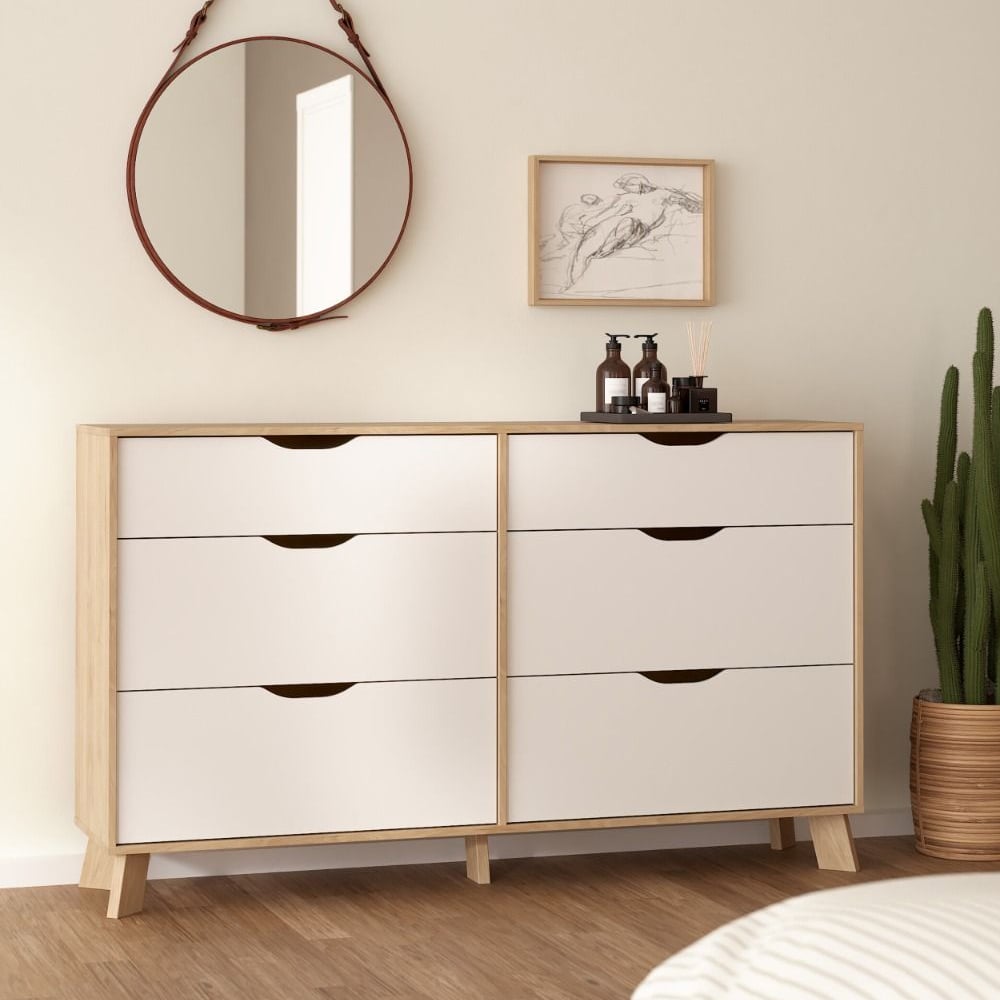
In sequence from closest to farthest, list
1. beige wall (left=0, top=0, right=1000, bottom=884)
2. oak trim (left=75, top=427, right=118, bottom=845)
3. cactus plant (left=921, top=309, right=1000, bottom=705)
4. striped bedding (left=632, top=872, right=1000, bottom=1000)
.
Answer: striped bedding (left=632, top=872, right=1000, bottom=1000) < oak trim (left=75, top=427, right=118, bottom=845) < beige wall (left=0, top=0, right=1000, bottom=884) < cactus plant (left=921, top=309, right=1000, bottom=705)

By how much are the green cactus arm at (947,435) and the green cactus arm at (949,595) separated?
0.03 meters

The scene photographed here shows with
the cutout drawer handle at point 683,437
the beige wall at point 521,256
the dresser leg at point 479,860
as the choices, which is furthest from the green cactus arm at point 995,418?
the dresser leg at point 479,860

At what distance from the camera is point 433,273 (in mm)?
3105

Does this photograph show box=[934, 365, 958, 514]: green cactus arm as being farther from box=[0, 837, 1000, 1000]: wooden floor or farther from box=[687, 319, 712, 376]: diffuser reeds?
box=[0, 837, 1000, 1000]: wooden floor

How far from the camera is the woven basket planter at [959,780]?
3059 mm

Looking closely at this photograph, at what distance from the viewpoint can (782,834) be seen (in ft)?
10.5

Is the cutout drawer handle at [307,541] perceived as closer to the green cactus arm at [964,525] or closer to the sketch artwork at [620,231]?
the sketch artwork at [620,231]

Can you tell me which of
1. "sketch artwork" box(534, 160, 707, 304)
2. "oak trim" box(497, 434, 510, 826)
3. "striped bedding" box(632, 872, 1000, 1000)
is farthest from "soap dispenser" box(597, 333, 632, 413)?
"striped bedding" box(632, 872, 1000, 1000)

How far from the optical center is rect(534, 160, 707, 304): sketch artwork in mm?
3152

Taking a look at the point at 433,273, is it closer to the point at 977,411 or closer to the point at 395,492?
the point at 395,492

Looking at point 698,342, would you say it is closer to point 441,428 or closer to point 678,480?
point 678,480

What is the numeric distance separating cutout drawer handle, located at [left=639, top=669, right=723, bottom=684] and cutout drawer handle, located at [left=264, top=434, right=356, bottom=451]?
74 cm

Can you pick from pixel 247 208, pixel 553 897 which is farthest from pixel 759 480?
pixel 247 208

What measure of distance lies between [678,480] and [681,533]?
106mm
